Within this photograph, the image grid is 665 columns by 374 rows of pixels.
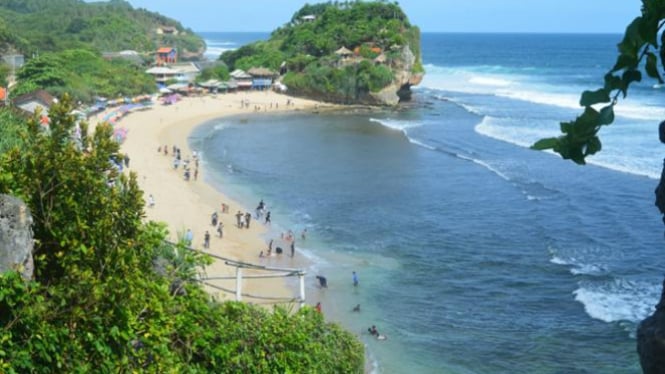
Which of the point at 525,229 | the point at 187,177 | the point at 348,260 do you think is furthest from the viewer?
the point at 187,177

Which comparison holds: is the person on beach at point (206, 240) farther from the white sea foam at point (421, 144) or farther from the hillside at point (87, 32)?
the hillside at point (87, 32)

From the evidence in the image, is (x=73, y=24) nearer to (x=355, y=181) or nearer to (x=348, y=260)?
(x=355, y=181)

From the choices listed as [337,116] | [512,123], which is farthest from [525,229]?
[337,116]

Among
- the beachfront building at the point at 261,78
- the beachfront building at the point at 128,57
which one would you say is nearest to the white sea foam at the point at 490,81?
the beachfront building at the point at 261,78

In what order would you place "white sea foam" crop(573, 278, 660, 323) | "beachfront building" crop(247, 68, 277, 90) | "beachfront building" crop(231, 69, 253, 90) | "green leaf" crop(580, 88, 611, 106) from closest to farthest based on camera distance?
"green leaf" crop(580, 88, 611, 106), "white sea foam" crop(573, 278, 660, 323), "beachfront building" crop(231, 69, 253, 90), "beachfront building" crop(247, 68, 277, 90)

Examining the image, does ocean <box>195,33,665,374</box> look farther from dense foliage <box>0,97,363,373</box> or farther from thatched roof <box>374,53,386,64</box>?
thatched roof <box>374,53,386,64</box>

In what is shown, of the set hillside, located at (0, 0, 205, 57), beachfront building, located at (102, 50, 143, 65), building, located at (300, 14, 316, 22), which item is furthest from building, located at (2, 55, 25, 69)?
building, located at (300, 14, 316, 22)
